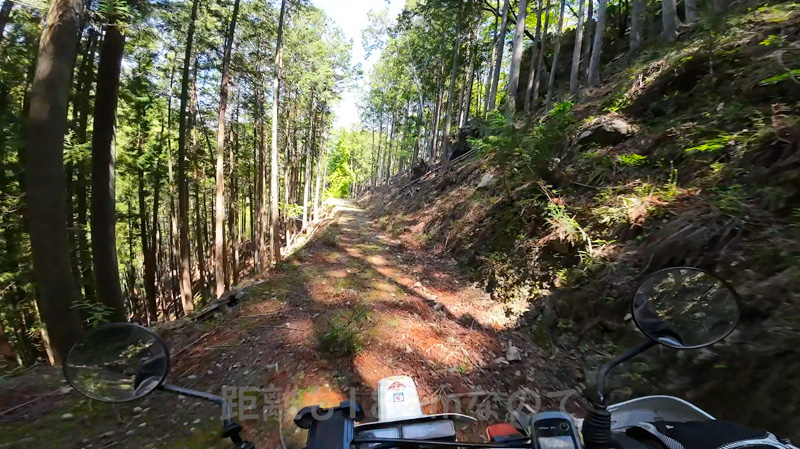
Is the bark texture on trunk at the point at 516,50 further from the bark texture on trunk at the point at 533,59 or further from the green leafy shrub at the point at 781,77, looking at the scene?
the green leafy shrub at the point at 781,77

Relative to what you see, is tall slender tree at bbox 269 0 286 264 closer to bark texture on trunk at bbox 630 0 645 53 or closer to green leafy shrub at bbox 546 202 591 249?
green leafy shrub at bbox 546 202 591 249

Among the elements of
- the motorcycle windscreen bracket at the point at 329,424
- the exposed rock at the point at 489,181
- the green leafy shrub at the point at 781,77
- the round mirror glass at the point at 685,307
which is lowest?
the motorcycle windscreen bracket at the point at 329,424

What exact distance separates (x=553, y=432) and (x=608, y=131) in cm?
675

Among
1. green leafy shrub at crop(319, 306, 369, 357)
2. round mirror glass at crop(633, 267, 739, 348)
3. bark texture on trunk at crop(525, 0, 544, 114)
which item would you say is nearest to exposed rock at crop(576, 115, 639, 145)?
round mirror glass at crop(633, 267, 739, 348)

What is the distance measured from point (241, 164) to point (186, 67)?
11.9m

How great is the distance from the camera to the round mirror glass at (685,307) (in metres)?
1.74

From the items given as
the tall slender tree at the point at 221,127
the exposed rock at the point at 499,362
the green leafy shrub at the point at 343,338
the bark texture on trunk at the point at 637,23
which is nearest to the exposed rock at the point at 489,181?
the exposed rock at the point at 499,362

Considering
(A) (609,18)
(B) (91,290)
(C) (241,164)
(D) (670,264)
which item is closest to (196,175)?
(C) (241,164)

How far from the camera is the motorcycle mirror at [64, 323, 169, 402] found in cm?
176

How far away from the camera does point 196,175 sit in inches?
694

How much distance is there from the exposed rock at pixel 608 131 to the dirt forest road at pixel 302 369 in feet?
12.5

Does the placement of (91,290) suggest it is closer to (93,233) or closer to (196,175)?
(93,233)

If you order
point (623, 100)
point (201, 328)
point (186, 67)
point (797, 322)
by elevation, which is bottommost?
point (201, 328)

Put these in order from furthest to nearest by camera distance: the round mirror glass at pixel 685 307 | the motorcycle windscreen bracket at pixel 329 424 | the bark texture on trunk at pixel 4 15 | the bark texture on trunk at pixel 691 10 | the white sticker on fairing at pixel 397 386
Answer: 1. the bark texture on trunk at pixel 691 10
2. the bark texture on trunk at pixel 4 15
3. the white sticker on fairing at pixel 397 386
4. the round mirror glass at pixel 685 307
5. the motorcycle windscreen bracket at pixel 329 424
